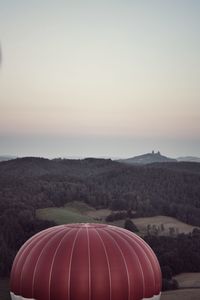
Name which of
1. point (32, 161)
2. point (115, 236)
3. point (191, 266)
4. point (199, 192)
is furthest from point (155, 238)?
point (32, 161)

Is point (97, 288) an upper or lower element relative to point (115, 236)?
lower

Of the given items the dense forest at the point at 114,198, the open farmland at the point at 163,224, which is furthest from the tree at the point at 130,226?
the dense forest at the point at 114,198

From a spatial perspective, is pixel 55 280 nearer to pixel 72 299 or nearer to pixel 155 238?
pixel 72 299

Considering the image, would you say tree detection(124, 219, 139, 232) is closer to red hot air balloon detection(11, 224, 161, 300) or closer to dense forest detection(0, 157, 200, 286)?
dense forest detection(0, 157, 200, 286)

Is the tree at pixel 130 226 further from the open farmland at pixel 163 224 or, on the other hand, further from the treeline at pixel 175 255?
the treeline at pixel 175 255

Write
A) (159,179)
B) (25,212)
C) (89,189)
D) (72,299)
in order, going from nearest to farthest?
1. (72,299)
2. (25,212)
3. (89,189)
4. (159,179)

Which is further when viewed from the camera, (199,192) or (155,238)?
(199,192)
